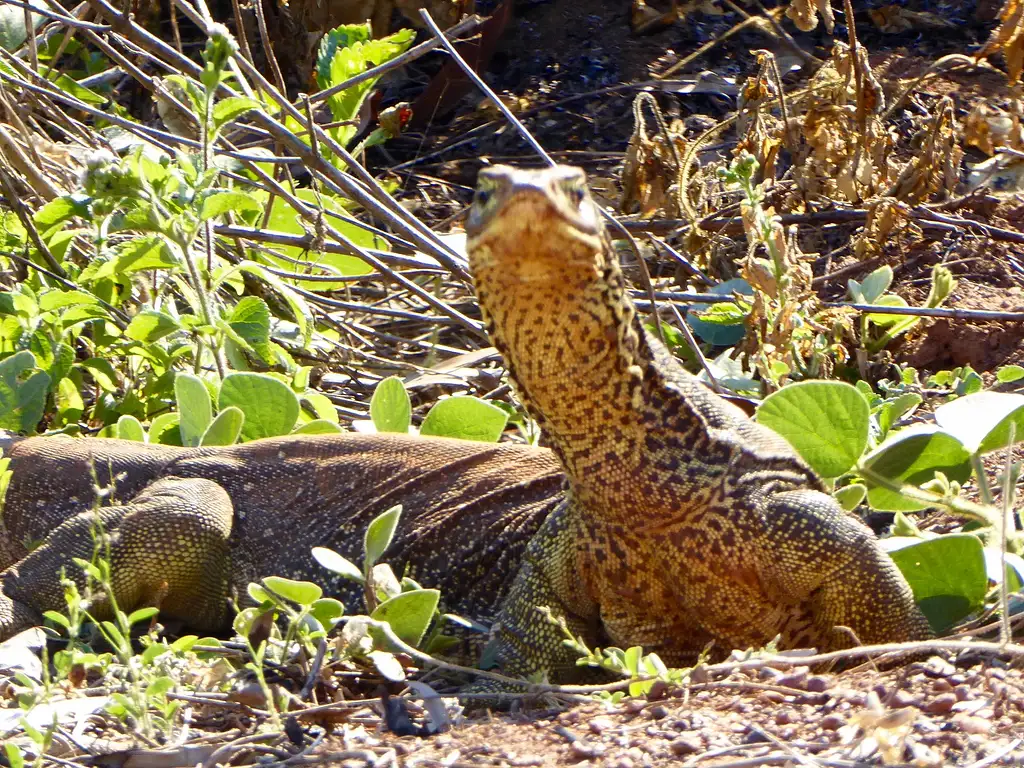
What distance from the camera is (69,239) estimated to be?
5.29 meters

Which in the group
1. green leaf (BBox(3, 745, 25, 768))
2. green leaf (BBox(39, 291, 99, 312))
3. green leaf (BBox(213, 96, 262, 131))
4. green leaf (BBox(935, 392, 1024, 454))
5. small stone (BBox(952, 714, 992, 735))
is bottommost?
small stone (BBox(952, 714, 992, 735))

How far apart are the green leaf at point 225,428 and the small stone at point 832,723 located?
7.81 feet

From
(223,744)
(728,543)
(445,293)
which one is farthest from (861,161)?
(223,744)

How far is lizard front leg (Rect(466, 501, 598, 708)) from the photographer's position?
11.5 feet

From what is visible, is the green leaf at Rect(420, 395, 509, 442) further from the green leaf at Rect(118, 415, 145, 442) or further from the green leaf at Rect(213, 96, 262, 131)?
the green leaf at Rect(213, 96, 262, 131)

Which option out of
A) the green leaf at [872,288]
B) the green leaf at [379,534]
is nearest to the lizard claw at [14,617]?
the green leaf at [379,534]

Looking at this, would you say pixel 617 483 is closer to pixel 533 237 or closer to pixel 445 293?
pixel 533 237

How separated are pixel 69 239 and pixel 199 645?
2.59m

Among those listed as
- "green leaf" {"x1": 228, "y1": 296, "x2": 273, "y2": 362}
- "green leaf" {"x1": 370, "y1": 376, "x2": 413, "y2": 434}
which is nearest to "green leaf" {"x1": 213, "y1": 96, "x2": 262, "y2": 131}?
"green leaf" {"x1": 228, "y1": 296, "x2": 273, "y2": 362}

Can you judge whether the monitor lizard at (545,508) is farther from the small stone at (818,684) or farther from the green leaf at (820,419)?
the small stone at (818,684)

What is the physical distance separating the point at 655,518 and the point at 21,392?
2.56m

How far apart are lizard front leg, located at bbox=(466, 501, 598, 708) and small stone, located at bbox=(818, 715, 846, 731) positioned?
3.07 ft

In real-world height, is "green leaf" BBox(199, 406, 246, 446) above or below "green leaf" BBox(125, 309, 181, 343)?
below

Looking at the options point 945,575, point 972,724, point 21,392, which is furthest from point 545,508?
point 21,392
